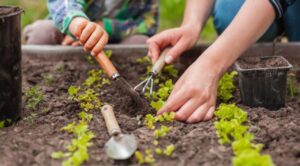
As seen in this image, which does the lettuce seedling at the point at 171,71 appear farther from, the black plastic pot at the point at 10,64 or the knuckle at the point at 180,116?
the black plastic pot at the point at 10,64

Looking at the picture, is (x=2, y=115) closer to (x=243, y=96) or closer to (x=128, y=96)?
(x=128, y=96)

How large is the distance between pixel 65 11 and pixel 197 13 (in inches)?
29.2

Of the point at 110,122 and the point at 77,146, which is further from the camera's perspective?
the point at 110,122

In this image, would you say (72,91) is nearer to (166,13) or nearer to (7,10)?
(7,10)

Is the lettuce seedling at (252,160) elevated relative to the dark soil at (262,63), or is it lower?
lower

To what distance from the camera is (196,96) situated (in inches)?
88.7

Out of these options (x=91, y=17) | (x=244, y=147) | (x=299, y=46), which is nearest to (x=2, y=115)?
(x=244, y=147)

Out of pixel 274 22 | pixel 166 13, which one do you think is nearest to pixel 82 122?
pixel 274 22

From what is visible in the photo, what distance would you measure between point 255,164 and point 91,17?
6.59 ft

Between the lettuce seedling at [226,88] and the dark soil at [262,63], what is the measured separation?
134 mm

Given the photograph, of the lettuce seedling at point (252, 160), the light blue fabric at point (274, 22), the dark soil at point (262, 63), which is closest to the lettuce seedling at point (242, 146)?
the lettuce seedling at point (252, 160)

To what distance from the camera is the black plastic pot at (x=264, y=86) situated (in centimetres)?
238

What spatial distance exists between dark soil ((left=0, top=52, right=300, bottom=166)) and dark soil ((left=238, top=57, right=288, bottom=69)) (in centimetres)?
21

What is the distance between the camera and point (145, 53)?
3236 mm
